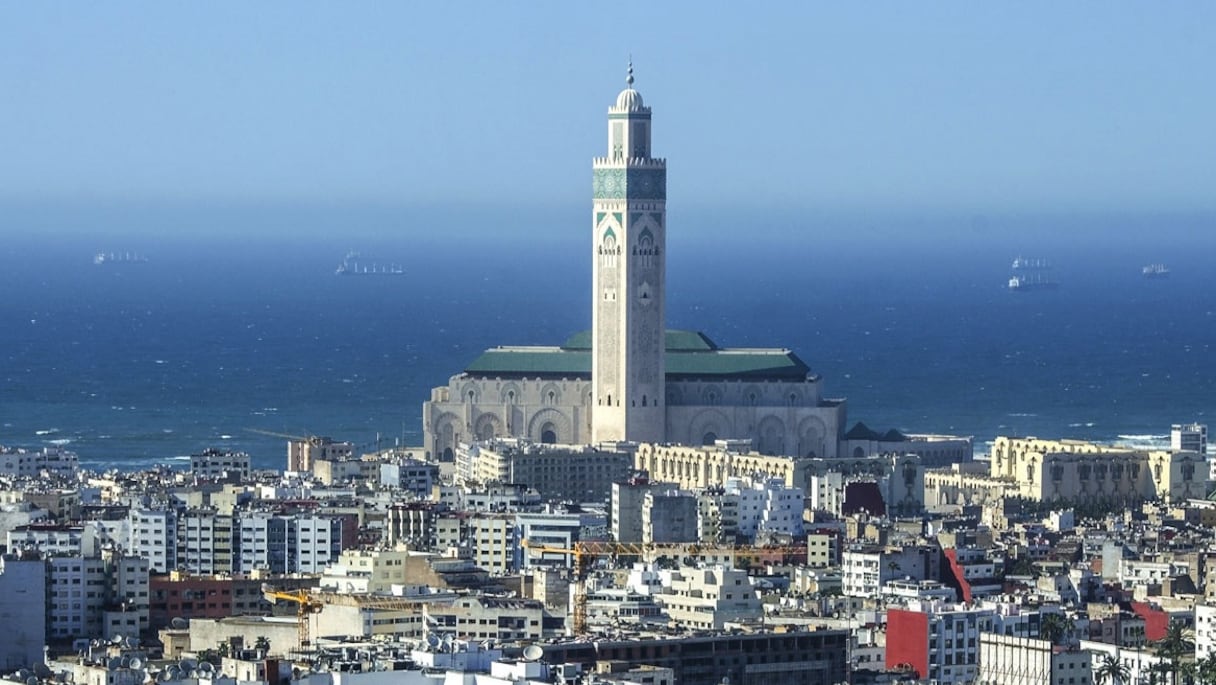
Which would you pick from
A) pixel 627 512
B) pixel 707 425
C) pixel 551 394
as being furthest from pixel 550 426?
pixel 627 512

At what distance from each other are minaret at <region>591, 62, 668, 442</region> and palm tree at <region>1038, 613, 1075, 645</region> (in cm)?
3554

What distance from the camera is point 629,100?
91.6 metres

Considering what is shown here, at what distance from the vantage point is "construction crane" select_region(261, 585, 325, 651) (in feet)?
173

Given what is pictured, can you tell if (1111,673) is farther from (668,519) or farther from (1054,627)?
(668,519)

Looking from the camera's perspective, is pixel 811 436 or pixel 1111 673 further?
pixel 811 436

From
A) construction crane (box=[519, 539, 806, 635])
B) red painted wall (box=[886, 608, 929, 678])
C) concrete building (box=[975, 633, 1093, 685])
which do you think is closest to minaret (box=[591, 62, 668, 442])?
construction crane (box=[519, 539, 806, 635])

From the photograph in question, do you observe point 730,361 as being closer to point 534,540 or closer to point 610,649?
point 534,540

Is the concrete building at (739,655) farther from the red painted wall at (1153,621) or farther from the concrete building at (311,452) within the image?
the concrete building at (311,452)

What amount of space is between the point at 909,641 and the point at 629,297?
38200mm

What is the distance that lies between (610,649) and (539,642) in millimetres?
Answer: 952

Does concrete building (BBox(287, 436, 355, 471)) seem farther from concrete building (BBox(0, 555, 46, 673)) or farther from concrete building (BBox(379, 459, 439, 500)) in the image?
concrete building (BBox(0, 555, 46, 673))

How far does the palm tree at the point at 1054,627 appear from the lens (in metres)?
53.4

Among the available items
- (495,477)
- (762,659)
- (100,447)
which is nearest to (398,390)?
(100,447)

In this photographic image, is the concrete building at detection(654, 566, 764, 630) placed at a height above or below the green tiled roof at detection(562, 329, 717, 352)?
below
